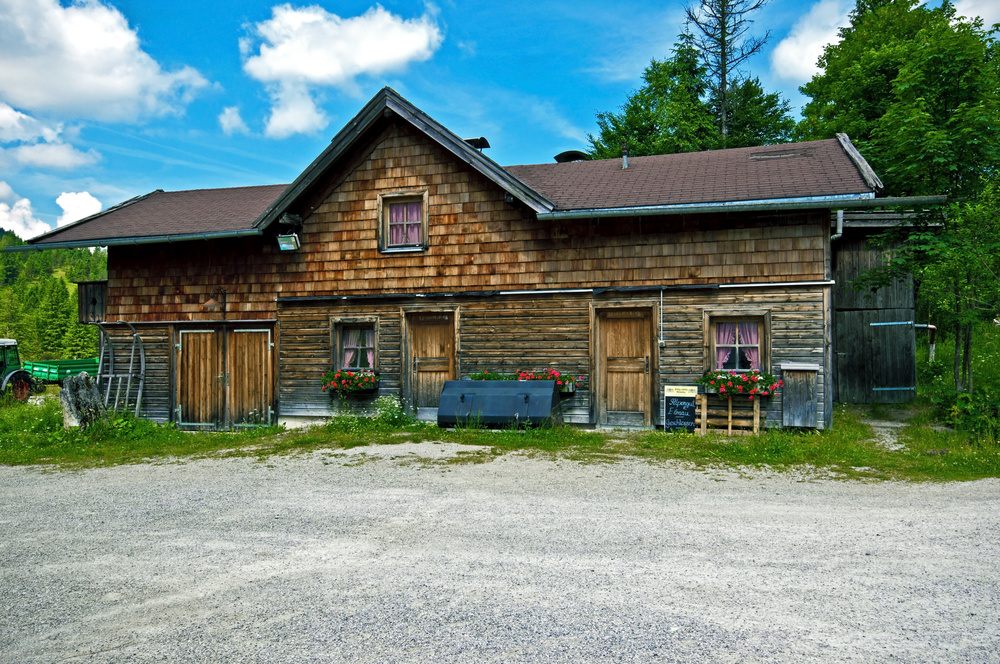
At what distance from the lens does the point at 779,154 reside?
1374 centimetres

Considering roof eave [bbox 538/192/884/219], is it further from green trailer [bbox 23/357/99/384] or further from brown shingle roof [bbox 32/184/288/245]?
green trailer [bbox 23/357/99/384]

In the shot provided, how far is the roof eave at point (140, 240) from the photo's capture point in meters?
13.2

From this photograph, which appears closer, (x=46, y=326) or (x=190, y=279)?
(x=190, y=279)

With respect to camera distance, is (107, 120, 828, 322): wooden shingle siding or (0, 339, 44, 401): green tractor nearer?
(107, 120, 828, 322): wooden shingle siding

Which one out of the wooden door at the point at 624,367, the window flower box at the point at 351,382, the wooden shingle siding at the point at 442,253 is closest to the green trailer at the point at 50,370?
the wooden shingle siding at the point at 442,253

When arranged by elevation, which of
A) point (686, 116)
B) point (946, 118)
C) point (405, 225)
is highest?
point (686, 116)

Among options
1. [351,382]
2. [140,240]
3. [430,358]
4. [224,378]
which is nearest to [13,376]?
[140,240]

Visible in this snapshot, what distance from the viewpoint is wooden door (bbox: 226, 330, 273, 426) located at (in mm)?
13875

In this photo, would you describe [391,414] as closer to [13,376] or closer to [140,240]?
[140,240]

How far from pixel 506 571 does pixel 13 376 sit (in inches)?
862

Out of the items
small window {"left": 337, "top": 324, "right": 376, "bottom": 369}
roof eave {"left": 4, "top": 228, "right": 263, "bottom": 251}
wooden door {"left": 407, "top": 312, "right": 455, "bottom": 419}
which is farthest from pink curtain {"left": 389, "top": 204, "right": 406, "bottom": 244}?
roof eave {"left": 4, "top": 228, "right": 263, "bottom": 251}

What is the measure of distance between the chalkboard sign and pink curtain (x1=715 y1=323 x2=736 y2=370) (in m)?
0.80

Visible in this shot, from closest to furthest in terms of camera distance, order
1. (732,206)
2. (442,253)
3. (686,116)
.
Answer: (732,206)
(442,253)
(686,116)

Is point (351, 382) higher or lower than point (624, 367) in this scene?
lower
